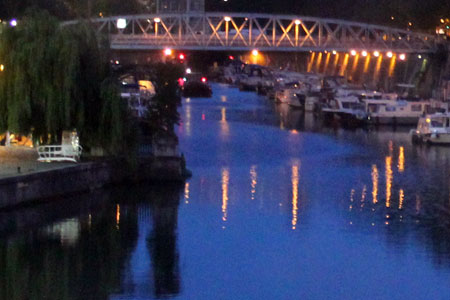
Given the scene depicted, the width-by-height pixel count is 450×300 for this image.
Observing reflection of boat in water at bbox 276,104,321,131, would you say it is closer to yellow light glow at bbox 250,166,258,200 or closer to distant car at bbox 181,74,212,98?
distant car at bbox 181,74,212,98

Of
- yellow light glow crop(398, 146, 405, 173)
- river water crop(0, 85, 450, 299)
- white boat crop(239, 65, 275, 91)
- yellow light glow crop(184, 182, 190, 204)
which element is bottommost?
river water crop(0, 85, 450, 299)

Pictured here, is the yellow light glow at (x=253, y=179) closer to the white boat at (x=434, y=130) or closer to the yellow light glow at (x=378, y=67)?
the white boat at (x=434, y=130)

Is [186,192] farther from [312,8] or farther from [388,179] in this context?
[312,8]

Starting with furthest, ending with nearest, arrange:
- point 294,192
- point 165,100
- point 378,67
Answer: point 378,67
point 165,100
point 294,192

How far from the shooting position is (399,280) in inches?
817

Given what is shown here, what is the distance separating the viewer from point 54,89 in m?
28.2

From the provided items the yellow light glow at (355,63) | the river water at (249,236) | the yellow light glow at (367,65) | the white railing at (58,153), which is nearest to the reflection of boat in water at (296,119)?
the river water at (249,236)

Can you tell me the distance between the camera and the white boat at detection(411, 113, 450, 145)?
43.0 m

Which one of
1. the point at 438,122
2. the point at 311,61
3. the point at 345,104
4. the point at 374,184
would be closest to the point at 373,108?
the point at 345,104

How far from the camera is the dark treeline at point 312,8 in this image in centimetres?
6500

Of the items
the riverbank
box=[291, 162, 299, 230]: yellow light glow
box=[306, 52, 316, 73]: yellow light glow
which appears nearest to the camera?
the riverbank

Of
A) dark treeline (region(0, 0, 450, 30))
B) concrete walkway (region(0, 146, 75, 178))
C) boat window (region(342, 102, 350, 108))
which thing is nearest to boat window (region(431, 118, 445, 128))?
boat window (region(342, 102, 350, 108))

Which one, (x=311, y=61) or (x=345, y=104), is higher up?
(x=311, y=61)

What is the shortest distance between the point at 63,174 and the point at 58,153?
133 cm
